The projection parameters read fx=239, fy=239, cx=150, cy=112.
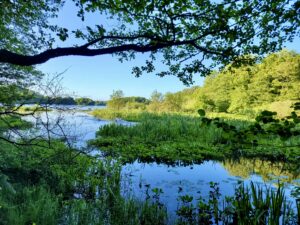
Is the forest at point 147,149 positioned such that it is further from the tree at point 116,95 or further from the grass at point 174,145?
the tree at point 116,95

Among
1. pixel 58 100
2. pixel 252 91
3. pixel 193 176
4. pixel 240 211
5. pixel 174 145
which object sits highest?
pixel 252 91

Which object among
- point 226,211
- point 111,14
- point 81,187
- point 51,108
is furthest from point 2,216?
point 226,211

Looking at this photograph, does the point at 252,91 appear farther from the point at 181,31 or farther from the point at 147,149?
the point at 181,31

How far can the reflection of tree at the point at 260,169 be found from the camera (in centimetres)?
580

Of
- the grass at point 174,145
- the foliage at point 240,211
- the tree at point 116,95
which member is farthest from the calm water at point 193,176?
the tree at point 116,95

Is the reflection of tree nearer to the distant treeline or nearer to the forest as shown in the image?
the forest

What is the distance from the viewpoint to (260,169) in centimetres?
657

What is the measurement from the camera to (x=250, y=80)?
28953 mm

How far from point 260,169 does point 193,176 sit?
2.06 m

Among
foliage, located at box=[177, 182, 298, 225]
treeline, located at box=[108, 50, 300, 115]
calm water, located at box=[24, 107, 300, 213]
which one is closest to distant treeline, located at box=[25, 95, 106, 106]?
calm water, located at box=[24, 107, 300, 213]

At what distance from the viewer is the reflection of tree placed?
580 centimetres

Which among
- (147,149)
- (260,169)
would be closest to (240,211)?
(260,169)

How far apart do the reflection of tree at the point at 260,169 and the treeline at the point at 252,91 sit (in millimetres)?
10900

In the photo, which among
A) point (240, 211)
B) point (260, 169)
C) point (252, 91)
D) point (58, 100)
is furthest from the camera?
point (252, 91)
